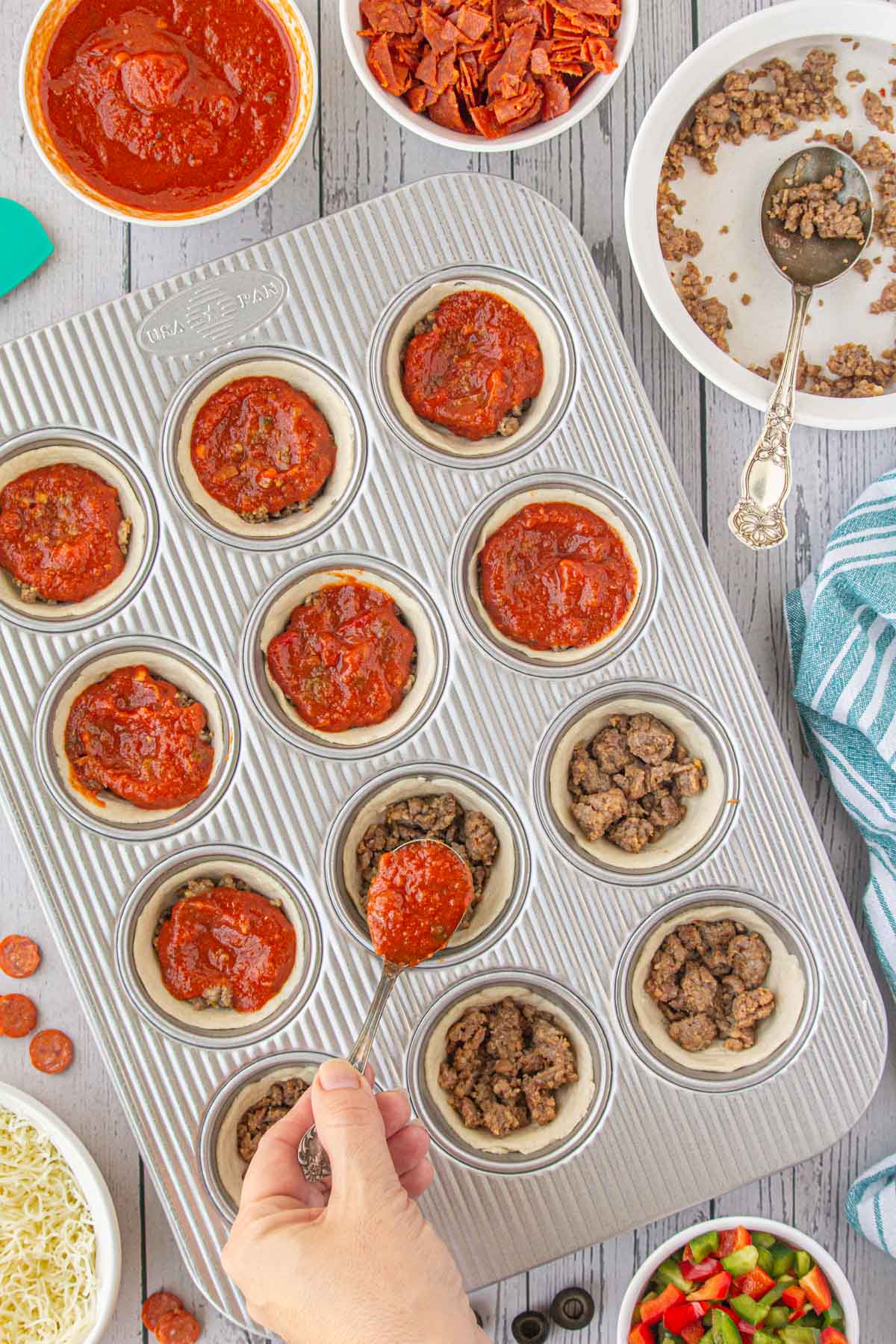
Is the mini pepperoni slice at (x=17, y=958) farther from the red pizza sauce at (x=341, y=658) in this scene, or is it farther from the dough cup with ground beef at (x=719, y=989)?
the dough cup with ground beef at (x=719, y=989)

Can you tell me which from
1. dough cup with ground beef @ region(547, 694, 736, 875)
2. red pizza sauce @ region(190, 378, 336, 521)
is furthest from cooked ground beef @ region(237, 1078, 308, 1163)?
red pizza sauce @ region(190, 378, 336, 521)

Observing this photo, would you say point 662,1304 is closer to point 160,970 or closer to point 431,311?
point 160,970

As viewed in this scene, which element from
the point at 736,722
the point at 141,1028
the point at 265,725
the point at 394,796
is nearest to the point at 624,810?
the point at 736,722

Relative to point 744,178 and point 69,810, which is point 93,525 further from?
point 744,178

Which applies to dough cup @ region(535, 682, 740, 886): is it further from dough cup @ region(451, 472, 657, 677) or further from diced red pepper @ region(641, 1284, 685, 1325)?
diced red pepper @ region(641, 1284, 685, 1325)

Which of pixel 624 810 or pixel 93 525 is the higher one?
pixel 93 525
